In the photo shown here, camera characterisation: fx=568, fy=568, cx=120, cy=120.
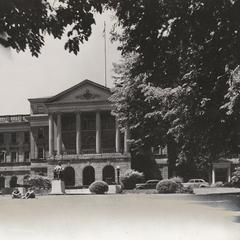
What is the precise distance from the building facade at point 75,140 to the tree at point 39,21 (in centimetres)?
7116

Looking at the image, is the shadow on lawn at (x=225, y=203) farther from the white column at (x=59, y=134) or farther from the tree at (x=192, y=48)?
the white column at (x=59, y=134)

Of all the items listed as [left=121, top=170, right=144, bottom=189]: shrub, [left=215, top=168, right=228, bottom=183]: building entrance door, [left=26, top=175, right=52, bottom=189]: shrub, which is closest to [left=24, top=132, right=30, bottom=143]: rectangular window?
[left=121, top=170, right=144, bottom=189]: shrub

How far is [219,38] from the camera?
11648 mm

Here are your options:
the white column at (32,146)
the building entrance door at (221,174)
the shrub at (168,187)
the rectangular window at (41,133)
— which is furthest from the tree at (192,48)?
the rectangular window at (41,133)

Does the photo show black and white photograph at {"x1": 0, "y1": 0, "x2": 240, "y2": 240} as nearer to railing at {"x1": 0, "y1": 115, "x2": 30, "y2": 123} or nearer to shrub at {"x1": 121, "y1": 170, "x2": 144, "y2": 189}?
shrub at {"x1": 121, "y1": 170, "x2": 144, "y2": 189}

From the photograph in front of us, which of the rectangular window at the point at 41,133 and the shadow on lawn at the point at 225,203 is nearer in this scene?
the shadow on lawn at the point at 225,203

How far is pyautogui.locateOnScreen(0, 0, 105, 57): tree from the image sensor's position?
773cm

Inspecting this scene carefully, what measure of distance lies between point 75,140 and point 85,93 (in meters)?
8.67

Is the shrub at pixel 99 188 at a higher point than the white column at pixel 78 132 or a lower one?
lower

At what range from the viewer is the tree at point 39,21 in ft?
25.4

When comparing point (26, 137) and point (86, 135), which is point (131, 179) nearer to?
point (86, 135)

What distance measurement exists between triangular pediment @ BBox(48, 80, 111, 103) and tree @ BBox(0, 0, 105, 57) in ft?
237

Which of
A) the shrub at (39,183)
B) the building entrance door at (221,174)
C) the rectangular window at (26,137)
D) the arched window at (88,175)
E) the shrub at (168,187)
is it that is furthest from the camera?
the rectangular window at (26,137)

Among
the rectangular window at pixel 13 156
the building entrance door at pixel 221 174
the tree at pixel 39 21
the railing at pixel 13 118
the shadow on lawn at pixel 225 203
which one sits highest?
the railing at pixel 13 118
